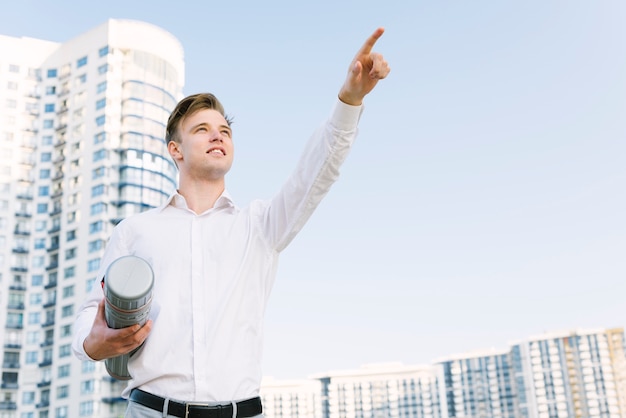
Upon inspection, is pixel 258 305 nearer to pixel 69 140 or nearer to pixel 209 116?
pixel 209 116

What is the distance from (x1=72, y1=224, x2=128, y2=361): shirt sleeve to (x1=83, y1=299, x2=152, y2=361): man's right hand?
0.37 ft

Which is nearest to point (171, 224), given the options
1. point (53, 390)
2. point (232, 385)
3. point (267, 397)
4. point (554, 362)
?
point (232, 385)

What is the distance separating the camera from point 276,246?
2.35 meters

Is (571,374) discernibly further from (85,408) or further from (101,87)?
(101,87)

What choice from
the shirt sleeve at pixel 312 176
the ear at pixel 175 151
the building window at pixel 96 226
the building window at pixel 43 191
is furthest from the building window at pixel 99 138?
the shirt sleeve at pixel 312 176

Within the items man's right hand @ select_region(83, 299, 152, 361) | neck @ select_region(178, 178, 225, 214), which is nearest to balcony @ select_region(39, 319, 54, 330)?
neck @ select_region(178, 178, 225, 214)

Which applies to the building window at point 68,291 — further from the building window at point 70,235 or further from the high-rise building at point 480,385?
the high-rise building at point 480,385

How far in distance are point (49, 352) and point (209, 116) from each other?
45992mm

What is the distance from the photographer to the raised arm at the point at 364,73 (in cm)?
198

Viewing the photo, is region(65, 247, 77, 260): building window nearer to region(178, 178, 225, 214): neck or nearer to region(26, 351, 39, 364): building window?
region(26, 351, 39, 364): building window

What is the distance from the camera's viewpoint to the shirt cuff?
2.04m

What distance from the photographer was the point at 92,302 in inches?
92.0

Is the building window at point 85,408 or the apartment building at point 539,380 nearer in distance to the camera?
the building window at point 85,408

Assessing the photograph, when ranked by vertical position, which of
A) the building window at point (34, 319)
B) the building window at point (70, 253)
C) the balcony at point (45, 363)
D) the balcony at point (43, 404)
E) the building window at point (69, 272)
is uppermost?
the building window at point (70, 253)
